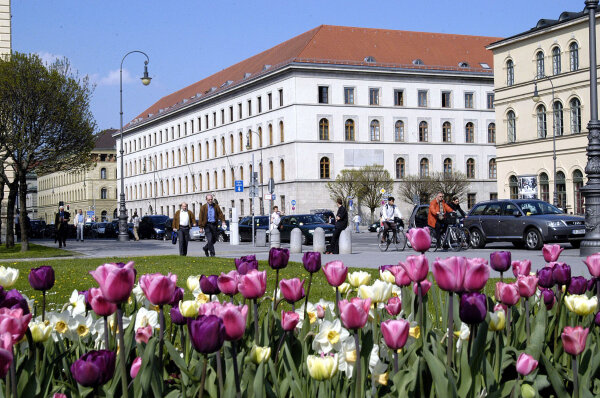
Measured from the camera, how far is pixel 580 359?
3.63m

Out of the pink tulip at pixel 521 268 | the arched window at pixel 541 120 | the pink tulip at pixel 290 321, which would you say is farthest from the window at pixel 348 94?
the pink tulip at pixel 290 321

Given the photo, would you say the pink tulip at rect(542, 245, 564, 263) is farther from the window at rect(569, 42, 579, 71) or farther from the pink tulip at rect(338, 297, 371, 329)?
the window at rect(569, 42, 579, 71)

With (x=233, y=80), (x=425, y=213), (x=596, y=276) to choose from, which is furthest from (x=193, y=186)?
(x=596, y=276)

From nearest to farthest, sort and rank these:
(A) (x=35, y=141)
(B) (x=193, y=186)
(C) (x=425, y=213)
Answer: (A) (x=35, y=141)
(C) (x=425, y=213)
(B) (x=193, y=186)

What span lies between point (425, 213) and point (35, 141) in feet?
49.4

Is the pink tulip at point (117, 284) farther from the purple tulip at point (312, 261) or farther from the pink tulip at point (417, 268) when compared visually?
the purple tulip at point (312, 261)

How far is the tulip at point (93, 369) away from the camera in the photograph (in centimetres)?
248

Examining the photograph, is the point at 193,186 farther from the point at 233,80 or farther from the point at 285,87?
the point at 285,87

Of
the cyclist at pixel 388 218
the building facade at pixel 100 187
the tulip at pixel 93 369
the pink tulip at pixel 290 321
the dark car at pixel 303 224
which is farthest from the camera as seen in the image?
the building facade at pixel 100 187

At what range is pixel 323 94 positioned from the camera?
7994 centimetres

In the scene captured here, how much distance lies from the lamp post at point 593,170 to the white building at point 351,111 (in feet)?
193

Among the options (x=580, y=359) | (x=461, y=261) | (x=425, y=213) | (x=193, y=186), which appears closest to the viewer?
(x=461, y=261)

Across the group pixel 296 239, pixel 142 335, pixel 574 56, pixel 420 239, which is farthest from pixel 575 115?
pixel 142 335

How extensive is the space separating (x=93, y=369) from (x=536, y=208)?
26.7m
